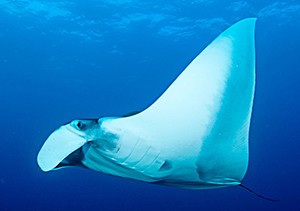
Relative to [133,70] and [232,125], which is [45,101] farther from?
[232,125]

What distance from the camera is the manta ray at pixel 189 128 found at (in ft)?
4.74

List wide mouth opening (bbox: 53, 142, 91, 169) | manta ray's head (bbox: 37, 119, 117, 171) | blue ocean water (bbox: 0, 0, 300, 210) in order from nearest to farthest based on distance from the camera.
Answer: manta ray's head (bbox: 37, 119, 117, 171) → wide mouth opening (bbox: 53, 142, 91, 169) → blue ocean water (bbox: 0, 0, 300, 210)

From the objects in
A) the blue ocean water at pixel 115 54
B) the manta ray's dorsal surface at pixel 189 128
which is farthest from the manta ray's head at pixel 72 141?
the blue ocean water at pixel 115 54

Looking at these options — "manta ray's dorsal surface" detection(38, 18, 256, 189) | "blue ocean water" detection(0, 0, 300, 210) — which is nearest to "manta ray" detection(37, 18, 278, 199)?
"manta ray's dorsal surface" detection(38, 18, 256, 189)

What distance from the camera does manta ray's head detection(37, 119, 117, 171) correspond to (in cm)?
138

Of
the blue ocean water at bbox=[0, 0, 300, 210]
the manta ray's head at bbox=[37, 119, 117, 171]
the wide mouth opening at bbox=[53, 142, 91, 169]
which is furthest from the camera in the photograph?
the blue ocean water at bbox=[0, 0, 300, 210]

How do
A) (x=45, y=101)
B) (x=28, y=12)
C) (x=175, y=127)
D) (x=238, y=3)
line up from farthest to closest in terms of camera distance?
(x=45, y=101) → (x=28, y=12) → (x=238, y=3) → (x=175, y=127)

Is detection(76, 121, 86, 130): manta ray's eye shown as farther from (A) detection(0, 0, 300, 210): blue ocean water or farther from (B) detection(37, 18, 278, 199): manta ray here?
(A) detection(0, 0, 300, 210): blue ocean water

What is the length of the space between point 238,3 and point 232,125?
493 inches

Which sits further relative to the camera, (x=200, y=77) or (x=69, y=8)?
(x=69, y=8)

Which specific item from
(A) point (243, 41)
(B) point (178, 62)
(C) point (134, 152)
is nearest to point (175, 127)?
(C) point (134, 152)

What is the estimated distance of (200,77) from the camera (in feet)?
4.74

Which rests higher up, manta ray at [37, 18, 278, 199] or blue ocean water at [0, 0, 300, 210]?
blue ocean water at [0, 0, 300, 210]

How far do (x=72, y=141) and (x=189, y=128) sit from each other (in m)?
0.82
